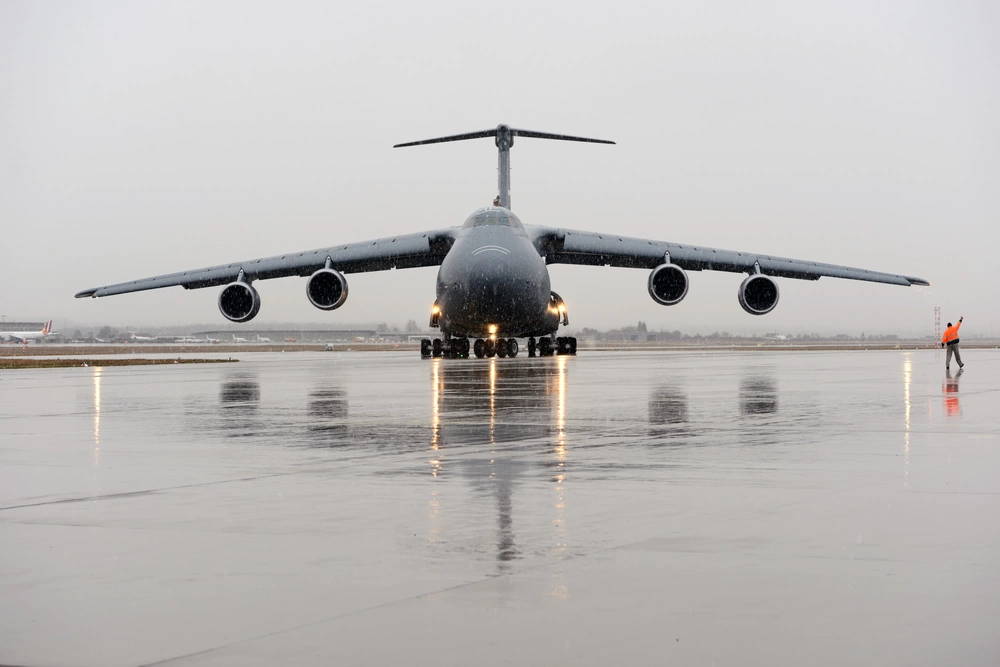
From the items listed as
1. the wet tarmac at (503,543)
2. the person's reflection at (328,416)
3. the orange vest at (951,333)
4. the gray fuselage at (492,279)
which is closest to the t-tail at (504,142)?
the gray fuselage at (492,279)

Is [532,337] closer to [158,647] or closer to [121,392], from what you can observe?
[121,392]

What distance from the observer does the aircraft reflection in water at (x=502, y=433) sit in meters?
6.65

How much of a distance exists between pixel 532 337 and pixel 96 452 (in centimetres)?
2799

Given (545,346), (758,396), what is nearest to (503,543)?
(758,396)

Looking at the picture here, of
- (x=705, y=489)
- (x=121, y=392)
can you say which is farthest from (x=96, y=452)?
(x=121, y=392)

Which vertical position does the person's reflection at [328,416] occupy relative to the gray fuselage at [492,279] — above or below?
below

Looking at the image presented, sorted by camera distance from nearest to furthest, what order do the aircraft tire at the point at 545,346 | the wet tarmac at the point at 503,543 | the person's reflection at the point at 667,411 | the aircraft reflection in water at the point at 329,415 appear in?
the wet tarmac at the point at 503,543 → the aircraft reflection in water at the point at 329,415 → the person's reflection at the point at 667,411 → the aircraft tire at the point at 545,346

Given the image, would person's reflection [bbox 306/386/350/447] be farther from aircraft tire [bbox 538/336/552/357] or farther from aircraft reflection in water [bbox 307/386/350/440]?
aircraft tire [bbox 538/336/552/357]

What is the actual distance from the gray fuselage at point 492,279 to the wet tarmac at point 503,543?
17522mm

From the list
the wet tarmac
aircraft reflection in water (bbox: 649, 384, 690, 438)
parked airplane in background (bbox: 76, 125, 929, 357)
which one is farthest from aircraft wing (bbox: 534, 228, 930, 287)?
the wet tarmac

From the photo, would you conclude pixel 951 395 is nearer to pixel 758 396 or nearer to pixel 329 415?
pixel 758 396

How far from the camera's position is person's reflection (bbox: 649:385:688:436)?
1130cm

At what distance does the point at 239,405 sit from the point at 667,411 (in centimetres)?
569

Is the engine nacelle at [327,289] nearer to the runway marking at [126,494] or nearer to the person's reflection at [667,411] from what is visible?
the person's reflection at [667,411]
